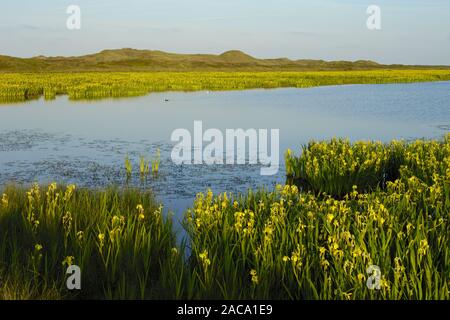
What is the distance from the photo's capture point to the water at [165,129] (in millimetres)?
17109

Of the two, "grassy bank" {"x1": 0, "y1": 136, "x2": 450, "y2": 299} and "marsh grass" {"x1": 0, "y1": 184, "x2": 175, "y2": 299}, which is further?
"marsh grass" {"x1": 0, "y1": 184, "x2": 175, "y2": 299}

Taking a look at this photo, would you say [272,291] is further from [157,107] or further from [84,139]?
[157,107]

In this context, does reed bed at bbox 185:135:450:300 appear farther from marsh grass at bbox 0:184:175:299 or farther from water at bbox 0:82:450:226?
water at bbox 0:82:450:226

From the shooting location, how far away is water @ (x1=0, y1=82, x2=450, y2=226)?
17109mm

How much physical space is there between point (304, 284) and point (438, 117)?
33163 mm

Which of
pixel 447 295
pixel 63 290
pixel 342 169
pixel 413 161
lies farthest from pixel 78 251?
pixel 413 161

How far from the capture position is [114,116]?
36281mm
